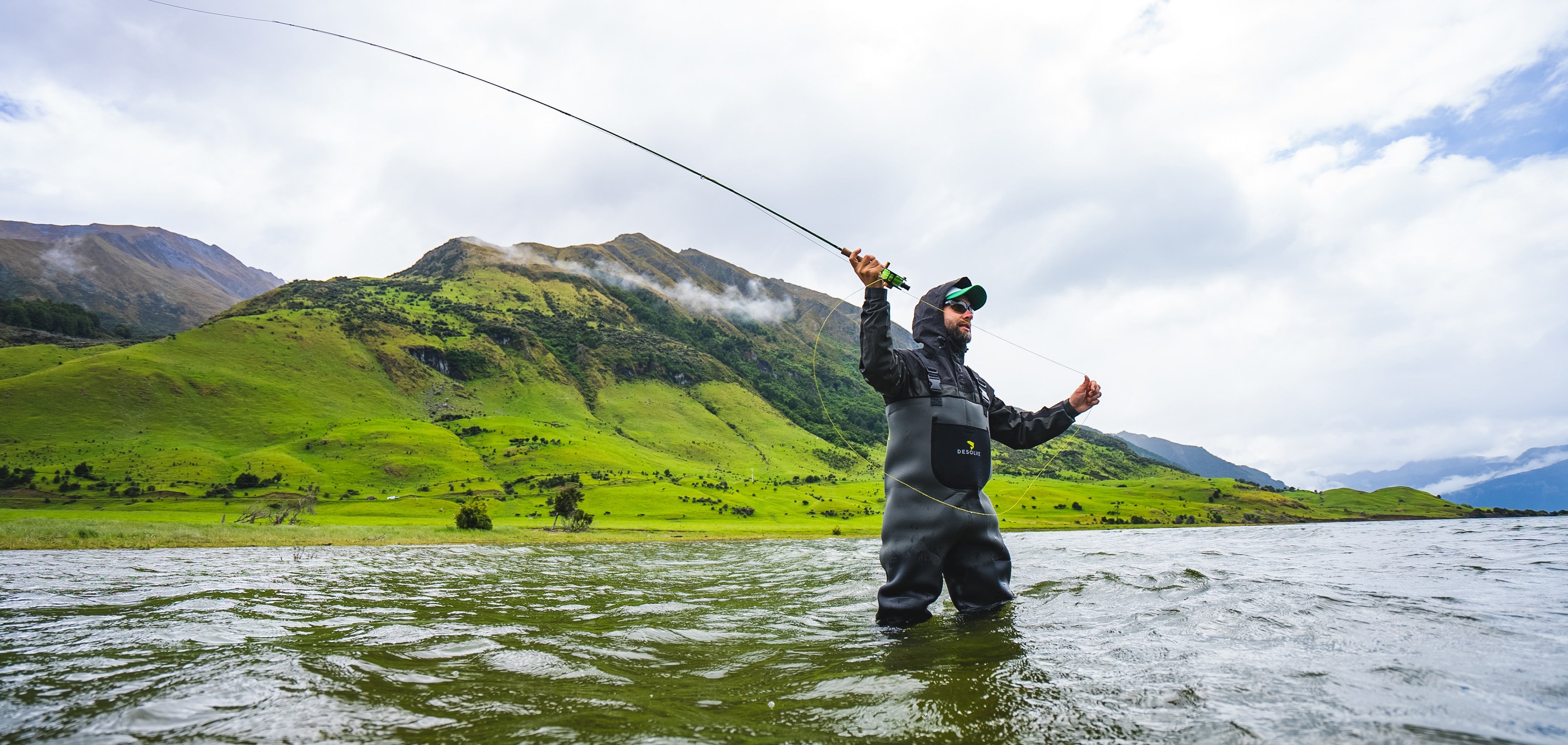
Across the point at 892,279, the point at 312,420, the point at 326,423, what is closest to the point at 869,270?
the point at 892,279

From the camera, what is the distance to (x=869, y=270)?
6137 mm

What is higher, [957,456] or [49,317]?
[49,317]

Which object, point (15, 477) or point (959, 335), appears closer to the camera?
point (959, 335)

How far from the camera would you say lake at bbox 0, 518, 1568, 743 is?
285cm

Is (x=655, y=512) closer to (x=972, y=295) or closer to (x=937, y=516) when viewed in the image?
(x=972, y=295)

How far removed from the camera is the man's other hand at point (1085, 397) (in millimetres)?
7559

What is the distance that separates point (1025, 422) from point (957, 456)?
69.6 inches

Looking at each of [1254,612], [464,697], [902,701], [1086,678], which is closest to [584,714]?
[464,697]

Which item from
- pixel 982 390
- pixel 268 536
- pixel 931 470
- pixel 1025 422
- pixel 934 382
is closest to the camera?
pixel 931 470

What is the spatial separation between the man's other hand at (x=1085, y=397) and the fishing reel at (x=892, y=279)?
266 centimetres

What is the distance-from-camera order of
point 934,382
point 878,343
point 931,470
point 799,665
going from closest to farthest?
point 799,665 → point 878,343 → point 931,470 → point 934,382

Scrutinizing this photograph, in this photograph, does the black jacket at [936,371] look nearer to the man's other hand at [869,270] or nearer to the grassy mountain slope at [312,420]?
the man's other hand at [869,270]

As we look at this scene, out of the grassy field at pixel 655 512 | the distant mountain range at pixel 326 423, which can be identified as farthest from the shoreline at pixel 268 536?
the distant mountain range at pixel 326 423

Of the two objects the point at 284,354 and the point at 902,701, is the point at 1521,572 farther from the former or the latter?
the point at 284,354
